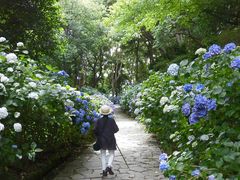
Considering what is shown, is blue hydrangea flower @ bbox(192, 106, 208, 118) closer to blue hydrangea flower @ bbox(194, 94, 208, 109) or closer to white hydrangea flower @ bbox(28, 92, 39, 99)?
blue hydrangea flower @ bbox(194, 94, 208, 109)

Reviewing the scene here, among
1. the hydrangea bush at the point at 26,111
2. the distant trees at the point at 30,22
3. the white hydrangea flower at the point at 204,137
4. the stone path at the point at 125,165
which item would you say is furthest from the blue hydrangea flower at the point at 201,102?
the distant trees at the point at 30,22

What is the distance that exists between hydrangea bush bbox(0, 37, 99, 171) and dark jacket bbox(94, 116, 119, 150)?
61 cm

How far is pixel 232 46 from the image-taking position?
12.5 feet

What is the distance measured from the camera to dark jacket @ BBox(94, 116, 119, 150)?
6.31 meters

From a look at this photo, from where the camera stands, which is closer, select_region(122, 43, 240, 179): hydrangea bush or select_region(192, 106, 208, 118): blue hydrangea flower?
select_region(122, 43, 240, 179): hydrangea bush

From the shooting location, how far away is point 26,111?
16.6 feet

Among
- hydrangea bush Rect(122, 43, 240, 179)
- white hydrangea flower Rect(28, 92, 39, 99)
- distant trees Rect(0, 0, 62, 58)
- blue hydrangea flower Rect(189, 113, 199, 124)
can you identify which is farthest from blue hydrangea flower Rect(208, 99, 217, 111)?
distant trees Rect(0, 0, 62, 58)

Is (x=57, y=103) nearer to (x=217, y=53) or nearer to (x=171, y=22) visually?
(x=217, y=53)

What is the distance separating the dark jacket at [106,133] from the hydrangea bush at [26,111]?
0.61m

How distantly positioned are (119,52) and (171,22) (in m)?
18.4

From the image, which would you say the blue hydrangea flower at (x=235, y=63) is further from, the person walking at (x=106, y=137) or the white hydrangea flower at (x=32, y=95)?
the person walking at (x=106, y=137)

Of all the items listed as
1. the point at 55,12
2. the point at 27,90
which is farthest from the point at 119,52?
the point at 27,90

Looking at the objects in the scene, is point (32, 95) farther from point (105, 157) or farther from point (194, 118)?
point (194, 118)

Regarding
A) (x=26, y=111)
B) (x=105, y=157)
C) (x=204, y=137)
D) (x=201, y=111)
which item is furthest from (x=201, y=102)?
(x=105, y=157)
